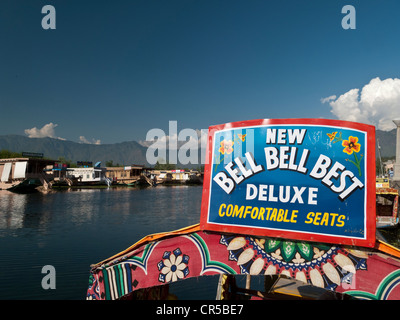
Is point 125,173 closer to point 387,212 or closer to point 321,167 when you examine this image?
point 387,212

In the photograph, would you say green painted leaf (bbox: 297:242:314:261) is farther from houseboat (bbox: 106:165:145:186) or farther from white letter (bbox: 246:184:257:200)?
houseboat (bbox: 106:165:145:186)

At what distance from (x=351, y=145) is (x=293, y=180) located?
119cm

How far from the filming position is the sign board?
15.8 feet

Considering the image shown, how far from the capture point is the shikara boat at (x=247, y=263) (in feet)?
15.1

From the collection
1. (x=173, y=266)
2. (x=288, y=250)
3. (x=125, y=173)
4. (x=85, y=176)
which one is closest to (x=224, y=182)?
(x=288, y=250)

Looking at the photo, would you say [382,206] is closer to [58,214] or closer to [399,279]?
[399,279]

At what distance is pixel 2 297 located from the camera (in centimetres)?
1473

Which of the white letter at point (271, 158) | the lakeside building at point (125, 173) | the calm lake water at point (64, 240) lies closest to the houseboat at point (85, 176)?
the lakeside building at point (125, 173)

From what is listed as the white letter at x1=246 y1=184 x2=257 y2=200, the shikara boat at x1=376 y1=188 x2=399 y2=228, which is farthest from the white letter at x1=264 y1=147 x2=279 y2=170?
the shikara boat at x1=376 y1=188 x2=399 y2=228

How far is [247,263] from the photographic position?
204 inches

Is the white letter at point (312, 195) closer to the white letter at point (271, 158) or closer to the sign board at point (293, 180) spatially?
the sign board at point (293, 180)

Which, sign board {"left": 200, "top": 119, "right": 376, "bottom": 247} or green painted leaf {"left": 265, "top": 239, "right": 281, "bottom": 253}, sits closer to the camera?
sign board {"left": 200, "top": 119, "right": 376, "bottom": 247}

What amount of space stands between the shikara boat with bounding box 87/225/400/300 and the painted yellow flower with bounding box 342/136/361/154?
63.8 inches

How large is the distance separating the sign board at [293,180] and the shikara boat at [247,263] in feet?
0.73
